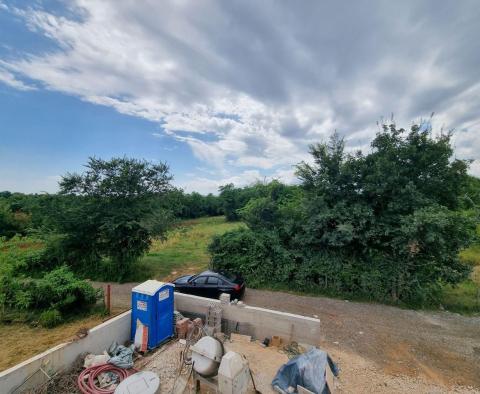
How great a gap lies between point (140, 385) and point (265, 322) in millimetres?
3125

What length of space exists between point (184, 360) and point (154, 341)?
46.0 inches

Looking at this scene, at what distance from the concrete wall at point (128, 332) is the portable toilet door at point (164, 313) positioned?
0.82 m

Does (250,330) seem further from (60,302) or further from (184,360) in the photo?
(60,302)

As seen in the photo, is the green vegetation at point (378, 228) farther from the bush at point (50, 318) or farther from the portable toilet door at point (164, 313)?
the bush at point (50, 318)

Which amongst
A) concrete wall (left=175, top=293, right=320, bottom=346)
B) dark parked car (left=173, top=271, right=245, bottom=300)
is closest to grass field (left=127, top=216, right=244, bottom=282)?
dark parked car (left=173, top=271, right=245, bottom=300)

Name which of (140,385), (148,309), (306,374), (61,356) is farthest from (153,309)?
(306,374)

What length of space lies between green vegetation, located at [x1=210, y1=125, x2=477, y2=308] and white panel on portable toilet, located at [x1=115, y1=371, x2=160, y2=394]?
6285 millimetres

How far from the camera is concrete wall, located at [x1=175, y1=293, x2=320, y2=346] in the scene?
6043 millimetres

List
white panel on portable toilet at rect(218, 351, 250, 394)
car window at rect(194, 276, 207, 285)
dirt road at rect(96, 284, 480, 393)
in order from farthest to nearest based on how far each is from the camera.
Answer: car window at rect(194, 276, 207, 285) < dirt road at rect(96, 284, 480, 393) < white panel on portable toilet at rect(218, 351, 250, 394)

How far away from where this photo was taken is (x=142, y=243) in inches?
457

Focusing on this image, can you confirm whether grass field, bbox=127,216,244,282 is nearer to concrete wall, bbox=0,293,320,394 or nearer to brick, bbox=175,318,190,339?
concrete wall, bbox=0,293,320,394

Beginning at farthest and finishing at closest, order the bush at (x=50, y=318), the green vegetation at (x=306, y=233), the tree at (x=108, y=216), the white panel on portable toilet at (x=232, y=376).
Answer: the tree at (x=108, y=216)
the green vegetation at (x=306, y=233)
the bush at (x=50, y=318)
the white panel on portable toilet at (x=232, y=376)

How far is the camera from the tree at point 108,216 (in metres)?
11.2

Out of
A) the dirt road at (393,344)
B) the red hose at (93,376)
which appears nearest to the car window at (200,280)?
the dirt road at (393,344)
